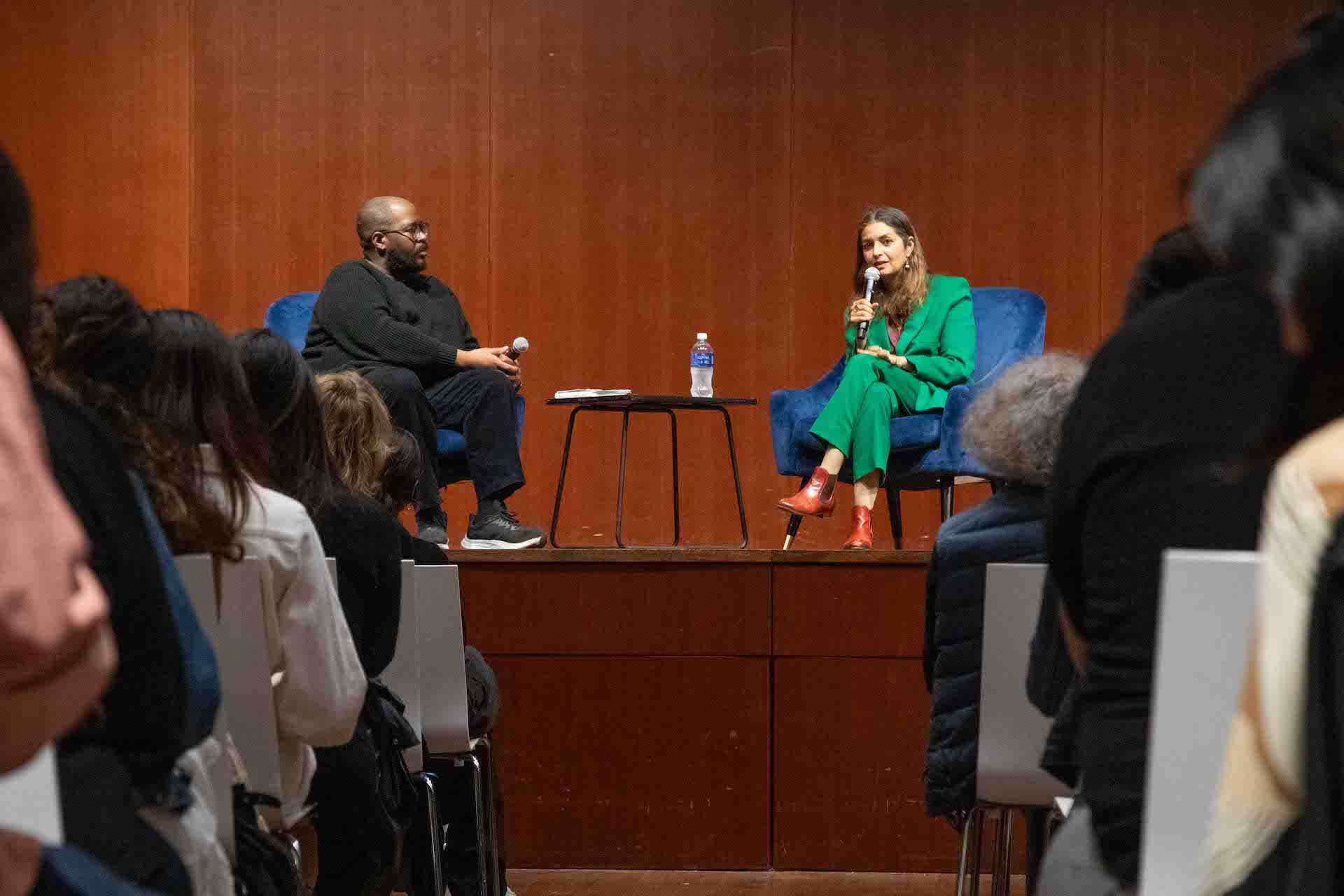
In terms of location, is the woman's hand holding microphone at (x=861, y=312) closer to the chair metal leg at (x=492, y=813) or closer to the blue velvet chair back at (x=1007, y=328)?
the blue velvet chair back at (x=1007, y=328)

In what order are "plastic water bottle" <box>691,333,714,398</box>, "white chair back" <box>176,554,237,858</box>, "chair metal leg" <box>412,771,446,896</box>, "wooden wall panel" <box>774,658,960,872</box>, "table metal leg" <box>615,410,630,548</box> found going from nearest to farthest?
"white chair back" <box>176,554,237,858</box> → "chair metal leg" <box>412,771,446,896</box> → "wooden wall panel" <box>774,658,960,872</box> → "table metal leg" <box>615,410,630,548</box> → "plastic water bottle" <box>691,333,714,398</box>

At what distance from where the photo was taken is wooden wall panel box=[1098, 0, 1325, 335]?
22.9 feet

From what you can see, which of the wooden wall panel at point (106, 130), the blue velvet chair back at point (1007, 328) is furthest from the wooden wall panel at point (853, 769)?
the wooden wall panel at point (106, 130)

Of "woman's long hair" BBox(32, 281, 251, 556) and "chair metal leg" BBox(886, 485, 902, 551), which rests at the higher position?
"woman's long hair" BBox(32, 281, 251, 556)

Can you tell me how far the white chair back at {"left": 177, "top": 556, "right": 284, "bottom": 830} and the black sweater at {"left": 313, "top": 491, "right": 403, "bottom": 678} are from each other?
0.49 metres

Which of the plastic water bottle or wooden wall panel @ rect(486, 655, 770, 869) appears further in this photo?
the plastic water bottle

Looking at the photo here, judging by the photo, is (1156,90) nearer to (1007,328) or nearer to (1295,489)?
(1007,328)

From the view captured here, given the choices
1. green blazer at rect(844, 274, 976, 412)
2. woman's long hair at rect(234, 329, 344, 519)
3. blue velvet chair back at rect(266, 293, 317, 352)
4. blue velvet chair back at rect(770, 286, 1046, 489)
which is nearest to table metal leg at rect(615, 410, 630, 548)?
blue velvet chair back at rect(770, 286, 1046, 489)

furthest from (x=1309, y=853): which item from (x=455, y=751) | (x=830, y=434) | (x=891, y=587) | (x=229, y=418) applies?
(x=830, y=434)

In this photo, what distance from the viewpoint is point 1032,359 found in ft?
7.91

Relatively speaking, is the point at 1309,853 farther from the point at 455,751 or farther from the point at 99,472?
the point at 455,751

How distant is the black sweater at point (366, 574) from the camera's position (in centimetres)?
266

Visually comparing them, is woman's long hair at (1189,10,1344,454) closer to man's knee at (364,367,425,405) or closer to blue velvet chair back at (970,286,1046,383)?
man's knee at (364,367,425,405)

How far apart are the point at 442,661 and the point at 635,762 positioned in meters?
1.27
